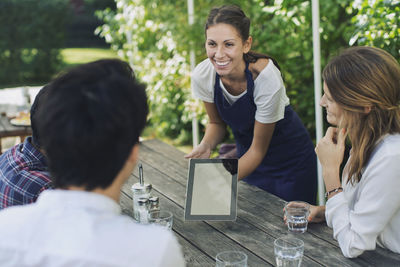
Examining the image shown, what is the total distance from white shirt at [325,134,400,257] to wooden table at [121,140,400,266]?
0.05 m

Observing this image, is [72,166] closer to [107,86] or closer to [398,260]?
[107,86]

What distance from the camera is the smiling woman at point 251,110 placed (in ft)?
8.16

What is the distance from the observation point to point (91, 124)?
1.04m

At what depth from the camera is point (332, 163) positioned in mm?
1898

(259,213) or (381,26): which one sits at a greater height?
(381,26)

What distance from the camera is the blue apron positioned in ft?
8.97

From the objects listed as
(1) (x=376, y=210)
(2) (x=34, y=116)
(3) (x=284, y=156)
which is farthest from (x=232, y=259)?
(3) (x=284, y=156)

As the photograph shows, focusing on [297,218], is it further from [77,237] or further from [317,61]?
[317,61]

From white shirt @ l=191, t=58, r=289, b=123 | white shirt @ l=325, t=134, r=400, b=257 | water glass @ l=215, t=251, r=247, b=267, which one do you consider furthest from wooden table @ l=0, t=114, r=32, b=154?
white shirt @ l=325, t=134, r=400, b=257

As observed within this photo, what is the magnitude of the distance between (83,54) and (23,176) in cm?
1092

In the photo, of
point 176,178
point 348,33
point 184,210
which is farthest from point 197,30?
point 184,210

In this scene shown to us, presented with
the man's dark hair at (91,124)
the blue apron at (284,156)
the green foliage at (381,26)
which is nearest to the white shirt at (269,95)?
the blue apron at (284,156)

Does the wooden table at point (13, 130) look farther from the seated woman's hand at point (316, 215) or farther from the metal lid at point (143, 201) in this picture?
the seated woman's hand at point (316, 215)

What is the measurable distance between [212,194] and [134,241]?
1062 mm
